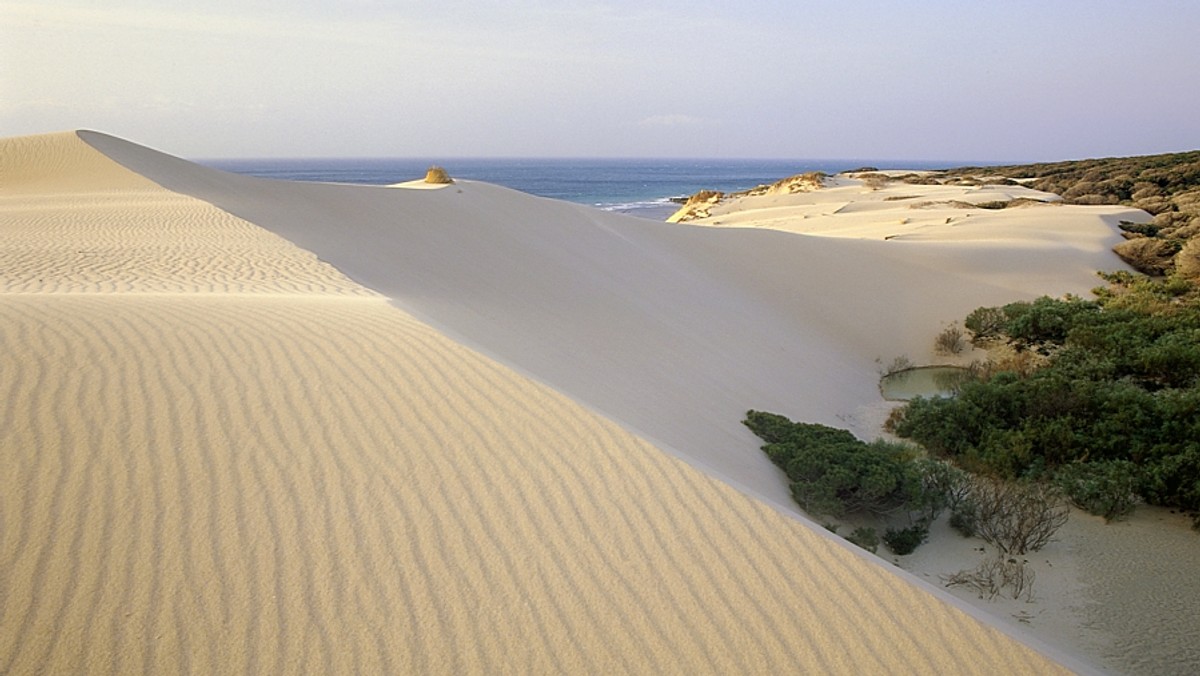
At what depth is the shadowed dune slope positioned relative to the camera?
7.08m

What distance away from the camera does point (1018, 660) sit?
9.87 ft

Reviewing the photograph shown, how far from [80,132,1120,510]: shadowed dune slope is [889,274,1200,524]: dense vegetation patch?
1804 millimetres

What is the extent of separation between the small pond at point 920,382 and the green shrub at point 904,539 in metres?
4.98

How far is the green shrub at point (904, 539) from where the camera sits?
5.23 metres

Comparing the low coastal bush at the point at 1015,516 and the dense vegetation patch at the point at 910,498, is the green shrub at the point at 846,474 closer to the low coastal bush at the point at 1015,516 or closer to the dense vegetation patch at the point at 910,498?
the dense vegetation patch at the point at 910,498

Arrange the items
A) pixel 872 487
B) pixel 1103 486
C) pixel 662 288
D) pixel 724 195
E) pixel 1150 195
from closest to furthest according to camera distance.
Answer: pixel 872 487 → pixel 1103 486 → pixel 662 288 → pixel 1150 195 → pixel 724 195

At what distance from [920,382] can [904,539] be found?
21.4ft

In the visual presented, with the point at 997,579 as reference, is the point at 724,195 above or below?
above

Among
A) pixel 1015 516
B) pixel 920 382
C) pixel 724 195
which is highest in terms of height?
pixel 724 195

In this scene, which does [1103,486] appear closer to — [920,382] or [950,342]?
[920,382]

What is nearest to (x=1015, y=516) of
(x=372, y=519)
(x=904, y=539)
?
(x=904, y=539)

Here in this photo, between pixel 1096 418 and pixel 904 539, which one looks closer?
pixel 904 539

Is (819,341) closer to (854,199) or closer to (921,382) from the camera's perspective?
(921,382)

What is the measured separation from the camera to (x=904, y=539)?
17.2ft
